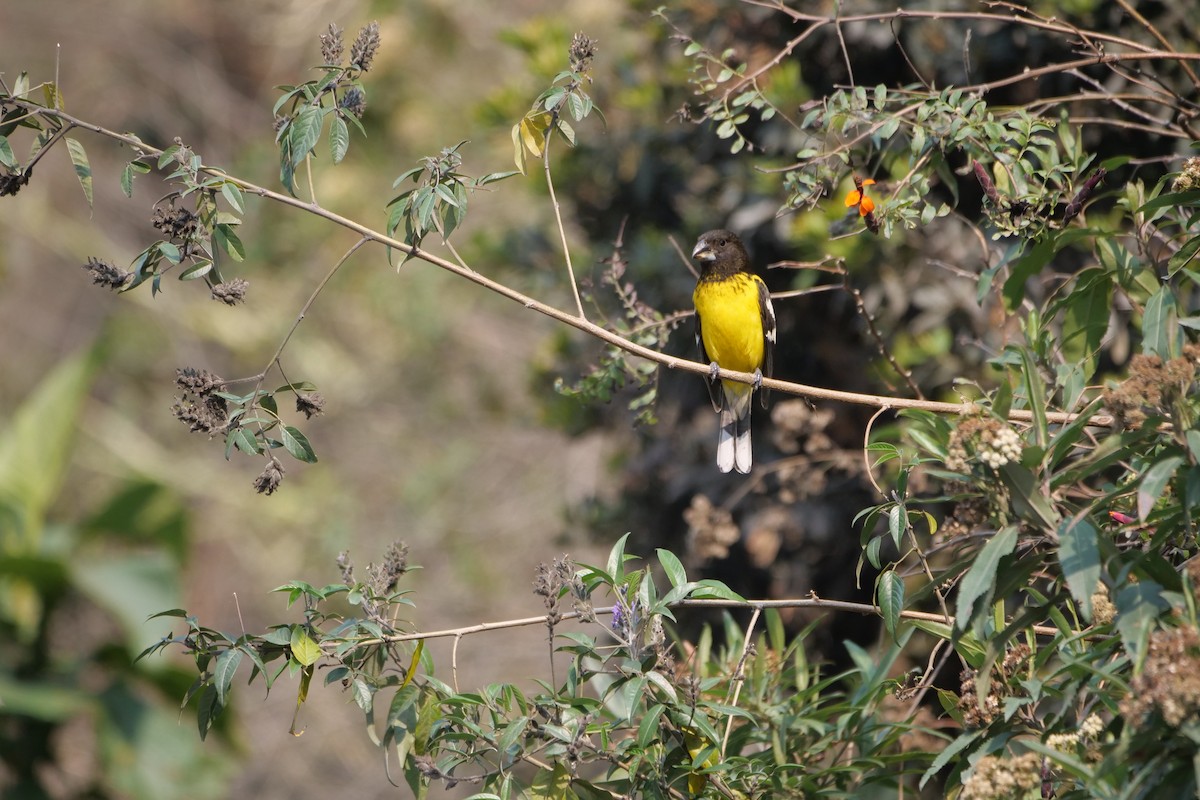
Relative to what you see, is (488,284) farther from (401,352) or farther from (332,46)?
(401,352)

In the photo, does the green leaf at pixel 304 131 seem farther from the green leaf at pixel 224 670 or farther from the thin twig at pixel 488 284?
the green leaf at pixel 224 670

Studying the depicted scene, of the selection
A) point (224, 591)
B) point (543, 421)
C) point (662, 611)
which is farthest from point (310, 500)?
point (662, 611)

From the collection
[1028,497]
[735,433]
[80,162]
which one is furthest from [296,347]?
[1028,497]

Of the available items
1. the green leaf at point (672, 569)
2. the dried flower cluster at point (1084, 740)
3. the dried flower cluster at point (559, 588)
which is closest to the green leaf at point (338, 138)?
the dried flower cluster at point (559, 588)

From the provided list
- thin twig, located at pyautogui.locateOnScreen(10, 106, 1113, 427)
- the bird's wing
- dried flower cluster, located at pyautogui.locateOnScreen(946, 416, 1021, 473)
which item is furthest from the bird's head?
dried flower cluster, located at pyautogui.locateOnScreen(946, 416, 1021, 473)

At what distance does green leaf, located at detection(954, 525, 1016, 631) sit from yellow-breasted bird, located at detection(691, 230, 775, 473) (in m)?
2.35

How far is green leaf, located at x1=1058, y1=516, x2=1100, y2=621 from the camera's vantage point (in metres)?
1.71

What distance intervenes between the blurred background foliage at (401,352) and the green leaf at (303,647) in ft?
5.58

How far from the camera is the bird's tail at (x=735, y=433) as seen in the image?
13.9ft

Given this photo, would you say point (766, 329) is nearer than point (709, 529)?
No

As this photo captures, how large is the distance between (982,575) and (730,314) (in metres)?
2.62

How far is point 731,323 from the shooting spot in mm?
4406

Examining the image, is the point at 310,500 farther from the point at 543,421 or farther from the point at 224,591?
the point at 543,421

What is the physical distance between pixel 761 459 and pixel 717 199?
1053mm
